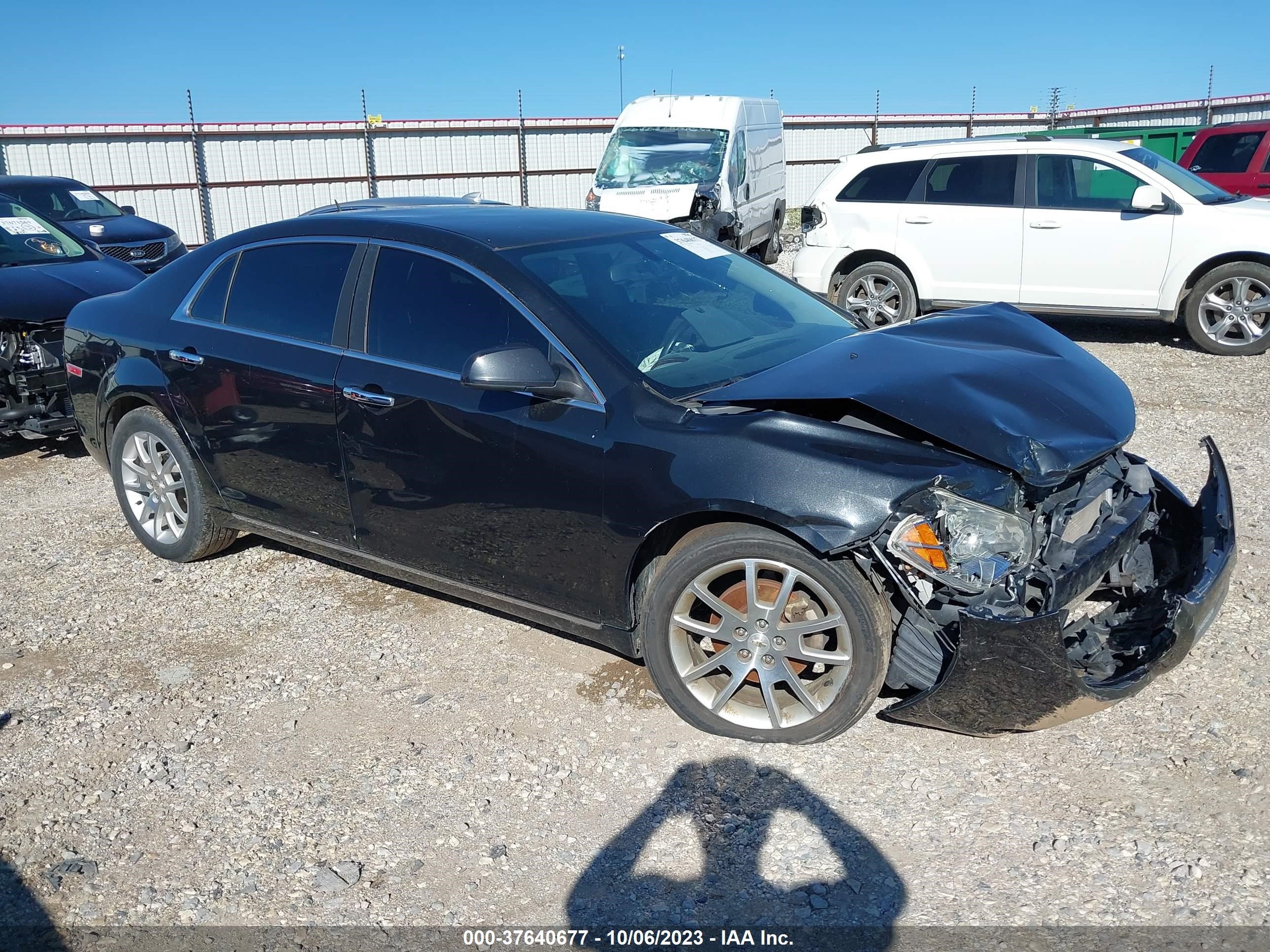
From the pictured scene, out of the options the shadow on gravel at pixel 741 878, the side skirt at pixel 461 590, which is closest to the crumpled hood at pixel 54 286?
the side skirt at pixel 461 590

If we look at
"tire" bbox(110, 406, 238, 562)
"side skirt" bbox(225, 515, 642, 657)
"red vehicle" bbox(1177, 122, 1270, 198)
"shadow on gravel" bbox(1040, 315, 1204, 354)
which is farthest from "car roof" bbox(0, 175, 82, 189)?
"red vehicle" bbox(1177, 122, 1270, 198)

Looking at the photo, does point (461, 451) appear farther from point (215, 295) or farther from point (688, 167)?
point (688, 167)

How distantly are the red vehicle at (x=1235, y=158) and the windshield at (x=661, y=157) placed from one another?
630 cm

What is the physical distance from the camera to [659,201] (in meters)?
13.7

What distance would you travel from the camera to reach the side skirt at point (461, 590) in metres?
3.70

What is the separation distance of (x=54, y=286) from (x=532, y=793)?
18.8 ft

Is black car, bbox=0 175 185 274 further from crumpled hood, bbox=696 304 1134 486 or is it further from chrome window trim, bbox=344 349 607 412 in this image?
crumpled hood, bbox=696 304 1134 486

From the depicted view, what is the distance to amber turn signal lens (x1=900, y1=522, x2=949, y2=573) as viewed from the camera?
10.2ft

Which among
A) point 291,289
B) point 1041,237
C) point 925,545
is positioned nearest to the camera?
point 925,545

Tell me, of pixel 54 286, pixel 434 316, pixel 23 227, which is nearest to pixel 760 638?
pixel 434 316

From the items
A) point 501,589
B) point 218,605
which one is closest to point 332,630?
point 218,605

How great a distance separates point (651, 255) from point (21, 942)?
3129mm

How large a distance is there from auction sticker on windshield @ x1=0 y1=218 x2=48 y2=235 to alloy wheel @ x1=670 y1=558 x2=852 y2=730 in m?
6.92

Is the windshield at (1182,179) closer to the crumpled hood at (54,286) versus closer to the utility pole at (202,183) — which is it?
the crumpled hood at (54,286)
